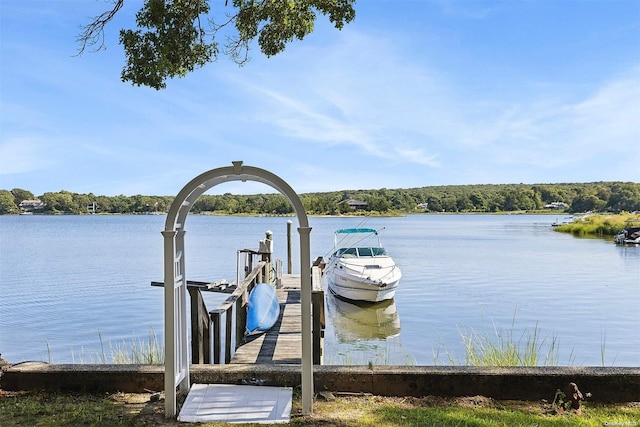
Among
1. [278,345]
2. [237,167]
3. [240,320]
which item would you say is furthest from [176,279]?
[240,320]

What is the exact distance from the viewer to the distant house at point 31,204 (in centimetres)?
11325

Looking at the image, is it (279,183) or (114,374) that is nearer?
(279,183)

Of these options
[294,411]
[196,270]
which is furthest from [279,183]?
[196,270]

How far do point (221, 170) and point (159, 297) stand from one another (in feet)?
59.2

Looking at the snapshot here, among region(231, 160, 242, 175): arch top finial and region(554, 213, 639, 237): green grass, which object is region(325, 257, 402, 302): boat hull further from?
region(554, 213, 639, 237): green grass

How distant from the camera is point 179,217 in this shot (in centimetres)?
529

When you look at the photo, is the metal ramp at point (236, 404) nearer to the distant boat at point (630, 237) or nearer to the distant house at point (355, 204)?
the distant boat at point (630, 237)

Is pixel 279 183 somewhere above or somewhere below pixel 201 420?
above

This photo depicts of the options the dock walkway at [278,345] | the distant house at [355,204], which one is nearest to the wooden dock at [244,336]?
the dock walkway at [278,345]

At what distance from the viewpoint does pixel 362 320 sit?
1794cm

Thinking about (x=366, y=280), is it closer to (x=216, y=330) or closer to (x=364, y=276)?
(x=364, y=276)

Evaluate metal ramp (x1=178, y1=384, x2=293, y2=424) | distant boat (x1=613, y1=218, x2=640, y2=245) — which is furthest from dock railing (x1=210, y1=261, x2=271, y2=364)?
distant boat (x1=613, y1=218, x2=640, y2=245)

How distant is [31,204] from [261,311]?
122 meters

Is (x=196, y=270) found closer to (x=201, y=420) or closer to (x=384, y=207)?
(x=201, y=420)
